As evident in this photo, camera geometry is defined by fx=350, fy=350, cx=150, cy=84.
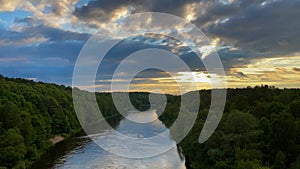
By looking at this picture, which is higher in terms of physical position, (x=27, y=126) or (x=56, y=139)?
(x=27, y=126)

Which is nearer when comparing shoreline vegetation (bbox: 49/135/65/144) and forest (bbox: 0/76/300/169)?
forest (bbox: 0/76/300/169)

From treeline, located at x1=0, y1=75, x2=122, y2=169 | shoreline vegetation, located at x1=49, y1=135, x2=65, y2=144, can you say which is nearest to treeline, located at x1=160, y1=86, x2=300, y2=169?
treeline, located at x1=0, y1=75, x2=122, y2=169

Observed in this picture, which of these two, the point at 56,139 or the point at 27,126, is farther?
the point at 56,139

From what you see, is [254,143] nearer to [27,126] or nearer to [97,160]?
[97,160]

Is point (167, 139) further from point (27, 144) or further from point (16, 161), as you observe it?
point (16, 161)

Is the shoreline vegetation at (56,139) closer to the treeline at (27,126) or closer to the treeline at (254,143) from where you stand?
the treeline at (27,126)

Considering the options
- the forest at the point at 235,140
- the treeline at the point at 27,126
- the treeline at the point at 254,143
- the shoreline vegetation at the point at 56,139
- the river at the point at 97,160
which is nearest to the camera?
the treeline at the point at 254,143

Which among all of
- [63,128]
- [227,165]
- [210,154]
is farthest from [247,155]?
[63,128]

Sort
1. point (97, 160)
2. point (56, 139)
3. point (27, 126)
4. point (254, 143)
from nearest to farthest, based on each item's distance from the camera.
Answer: point (254, 143) < point (97, 160) < point (27, 126) < point (56, 139)

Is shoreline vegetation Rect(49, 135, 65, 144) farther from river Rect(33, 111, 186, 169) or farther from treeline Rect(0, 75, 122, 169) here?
river Rect(33, 111, 186, 169)

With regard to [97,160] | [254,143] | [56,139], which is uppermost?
[254,143]

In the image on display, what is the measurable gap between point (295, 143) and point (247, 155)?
4.33 m

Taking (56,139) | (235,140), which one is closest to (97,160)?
(235,140)

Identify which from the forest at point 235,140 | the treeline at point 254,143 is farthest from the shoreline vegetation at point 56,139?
the treeline at point 254,143
